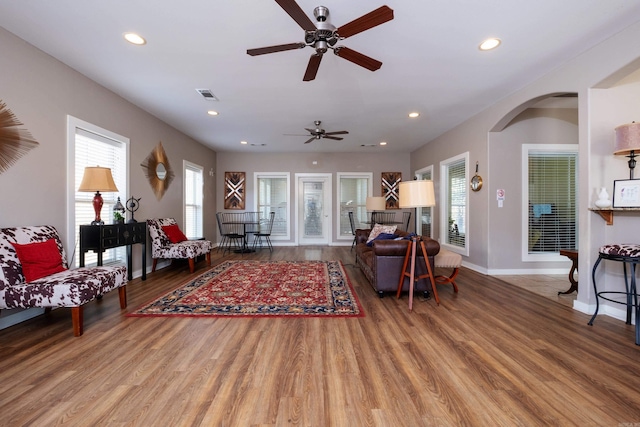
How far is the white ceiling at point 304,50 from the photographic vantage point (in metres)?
2.21

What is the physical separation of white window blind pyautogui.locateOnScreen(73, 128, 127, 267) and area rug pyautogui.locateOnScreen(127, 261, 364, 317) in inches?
47.5

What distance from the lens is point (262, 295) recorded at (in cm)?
335

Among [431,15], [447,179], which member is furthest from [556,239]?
[431,15]

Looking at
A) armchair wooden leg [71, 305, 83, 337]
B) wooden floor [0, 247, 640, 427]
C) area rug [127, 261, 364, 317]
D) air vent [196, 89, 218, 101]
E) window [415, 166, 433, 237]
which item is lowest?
wooden floor [0, 247, 640, 427]

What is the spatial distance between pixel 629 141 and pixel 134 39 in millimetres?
4470

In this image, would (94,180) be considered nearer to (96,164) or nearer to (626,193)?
(96,164)

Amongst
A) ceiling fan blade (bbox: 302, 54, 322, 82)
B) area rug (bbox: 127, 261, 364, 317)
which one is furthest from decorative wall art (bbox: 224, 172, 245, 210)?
ceiling fan blade (bbox: 302, 54, 322, 82)

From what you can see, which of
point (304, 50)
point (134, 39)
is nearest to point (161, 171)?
point (134, 39)

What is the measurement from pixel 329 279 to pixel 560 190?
4.05m

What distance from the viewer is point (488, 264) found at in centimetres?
438

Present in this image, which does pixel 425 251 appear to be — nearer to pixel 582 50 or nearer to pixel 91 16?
pixel 582 50

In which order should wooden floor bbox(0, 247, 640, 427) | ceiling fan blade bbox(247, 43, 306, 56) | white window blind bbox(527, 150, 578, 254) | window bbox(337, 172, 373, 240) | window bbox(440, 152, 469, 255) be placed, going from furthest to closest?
1. window bbox(337, 172, 373, 240)
2. window bbox(440, 152, 469, 255)
3. white window blind bbox(527, 150, 578, 254)
4. ceiling fan blade bbox(247, 43, 306, 56)
5. wooden floor bbox(0, 247, 640, 427)

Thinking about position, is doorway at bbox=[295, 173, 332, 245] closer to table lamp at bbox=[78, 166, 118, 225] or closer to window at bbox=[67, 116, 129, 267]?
window at bbox=[67, 116, 129, 267]

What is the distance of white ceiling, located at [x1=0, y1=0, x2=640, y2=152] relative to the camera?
2.21 meters
